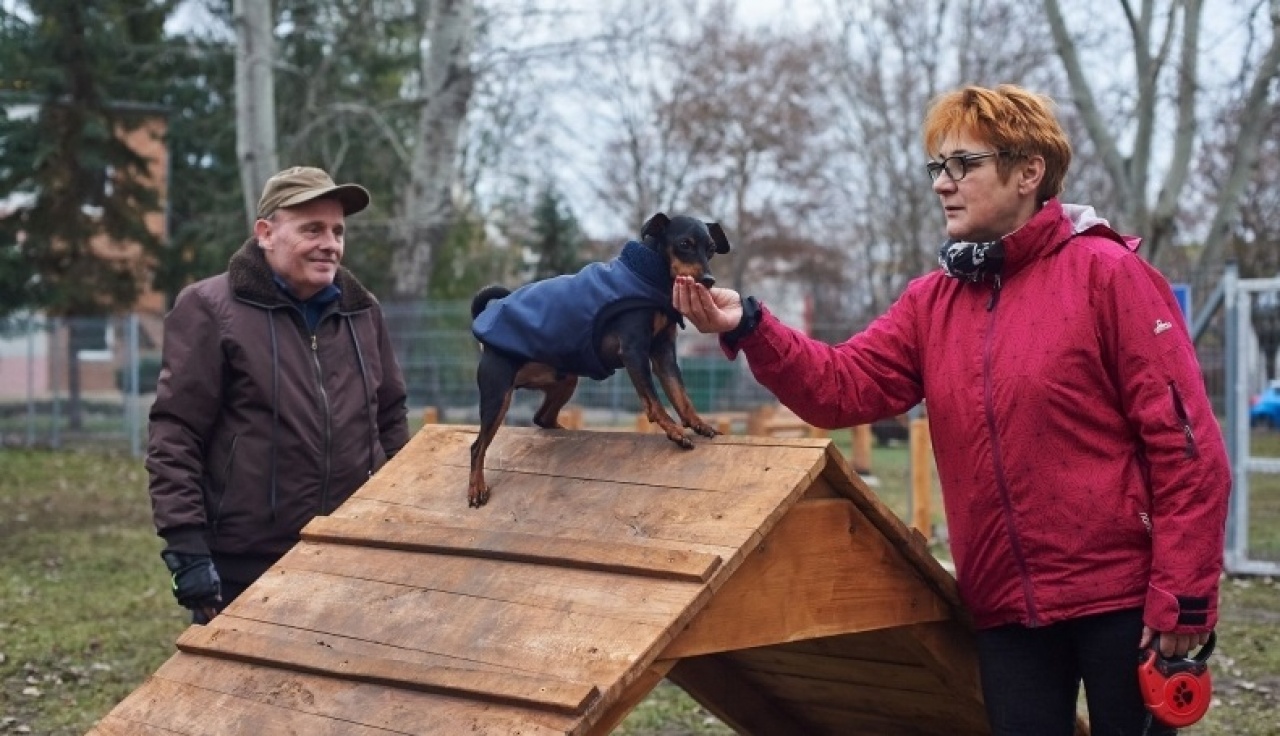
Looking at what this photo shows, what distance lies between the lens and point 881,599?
3475mm

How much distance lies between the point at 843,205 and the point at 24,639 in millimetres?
30817

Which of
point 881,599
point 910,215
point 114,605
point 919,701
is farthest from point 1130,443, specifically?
point 910,215

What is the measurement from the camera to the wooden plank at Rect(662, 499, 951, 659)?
10.3 feet

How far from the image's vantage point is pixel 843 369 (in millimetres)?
3547

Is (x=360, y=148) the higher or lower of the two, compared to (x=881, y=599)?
higher

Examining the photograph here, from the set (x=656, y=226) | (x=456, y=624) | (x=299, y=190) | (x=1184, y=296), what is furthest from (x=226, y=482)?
(x=1184, y=296)

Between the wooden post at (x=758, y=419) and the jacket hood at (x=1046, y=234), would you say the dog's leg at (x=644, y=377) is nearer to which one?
the jacket hood at (x=1046, y=234)

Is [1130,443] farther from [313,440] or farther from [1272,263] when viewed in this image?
[1272,263]

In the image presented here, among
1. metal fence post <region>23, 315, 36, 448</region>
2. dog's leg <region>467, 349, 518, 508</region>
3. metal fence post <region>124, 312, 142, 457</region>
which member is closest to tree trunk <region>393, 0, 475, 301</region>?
metal fence post <region>124, 312, 142, 457</region>

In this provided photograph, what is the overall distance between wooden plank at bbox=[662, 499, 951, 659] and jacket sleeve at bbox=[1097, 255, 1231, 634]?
657mm

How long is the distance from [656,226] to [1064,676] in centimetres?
128

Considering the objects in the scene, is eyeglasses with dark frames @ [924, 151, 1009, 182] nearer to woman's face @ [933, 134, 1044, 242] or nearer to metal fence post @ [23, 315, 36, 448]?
woman's face @ [933, 134, 1044, 242]

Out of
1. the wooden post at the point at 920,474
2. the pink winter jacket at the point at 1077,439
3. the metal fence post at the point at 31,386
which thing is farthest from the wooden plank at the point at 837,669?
the metal fence post at the point at 31,386

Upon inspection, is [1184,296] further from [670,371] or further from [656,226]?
[656,226]
